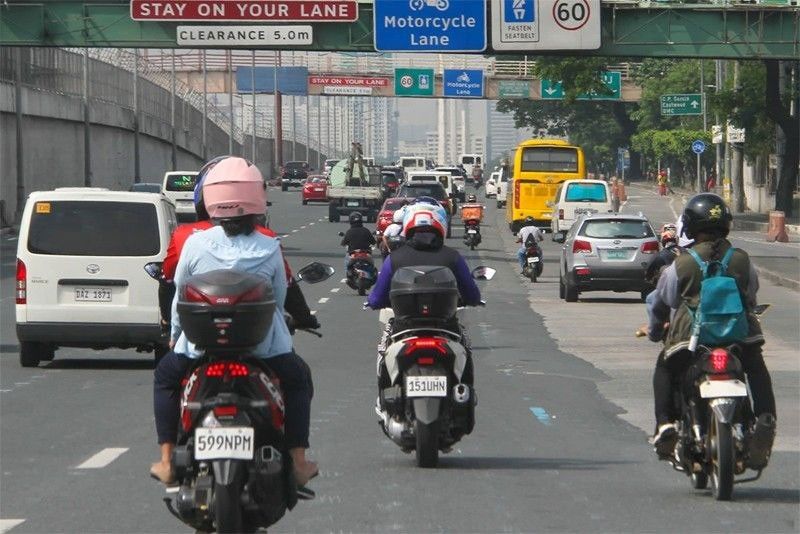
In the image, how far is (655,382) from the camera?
1027cm

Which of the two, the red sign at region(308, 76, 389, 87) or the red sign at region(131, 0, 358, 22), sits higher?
the red sign at region(308, 76, 389, 87)

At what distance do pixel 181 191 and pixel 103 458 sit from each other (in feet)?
133

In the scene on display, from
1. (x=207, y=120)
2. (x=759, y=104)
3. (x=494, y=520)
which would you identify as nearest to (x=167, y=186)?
(x=759, y=104)

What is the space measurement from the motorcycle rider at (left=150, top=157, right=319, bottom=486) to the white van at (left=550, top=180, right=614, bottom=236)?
149ft

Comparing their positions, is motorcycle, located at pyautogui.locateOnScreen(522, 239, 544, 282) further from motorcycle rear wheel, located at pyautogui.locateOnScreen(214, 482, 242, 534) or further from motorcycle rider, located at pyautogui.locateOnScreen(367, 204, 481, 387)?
motorcycle rear wheel, located at pyautogui.locateOnScreen(214, 482, 242, 534)

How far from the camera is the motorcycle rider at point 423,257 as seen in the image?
12.0 metres

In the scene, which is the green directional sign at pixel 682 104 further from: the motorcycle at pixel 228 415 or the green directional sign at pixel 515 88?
the motorcycle at pixel 228 415

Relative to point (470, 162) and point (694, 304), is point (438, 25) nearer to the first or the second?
point (694, 304)

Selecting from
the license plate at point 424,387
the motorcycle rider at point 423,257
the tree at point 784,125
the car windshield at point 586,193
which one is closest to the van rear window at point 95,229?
the motorcycle rider at point 423,257

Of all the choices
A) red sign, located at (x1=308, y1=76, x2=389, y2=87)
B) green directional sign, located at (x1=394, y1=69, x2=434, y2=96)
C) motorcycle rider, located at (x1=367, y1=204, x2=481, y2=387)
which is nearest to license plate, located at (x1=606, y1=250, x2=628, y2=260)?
motorcycle rider, located at (x1=367, y1=204, x2=481, y2=387)

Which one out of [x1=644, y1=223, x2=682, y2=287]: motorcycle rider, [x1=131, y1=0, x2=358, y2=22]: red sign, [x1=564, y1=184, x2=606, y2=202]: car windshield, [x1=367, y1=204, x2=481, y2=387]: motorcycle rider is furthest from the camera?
[x1=564, y1=184, x2=606, y2=202]: car windshield

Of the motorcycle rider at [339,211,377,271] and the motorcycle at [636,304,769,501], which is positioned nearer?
the motorcycle at [636,304,769,501]

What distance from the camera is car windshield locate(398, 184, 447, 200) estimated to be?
2316 inches

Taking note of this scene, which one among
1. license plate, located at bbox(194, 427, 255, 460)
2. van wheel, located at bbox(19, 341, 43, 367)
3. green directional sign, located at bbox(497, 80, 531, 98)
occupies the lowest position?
van wheel, located at bbox(19, 341, 43, 367)
